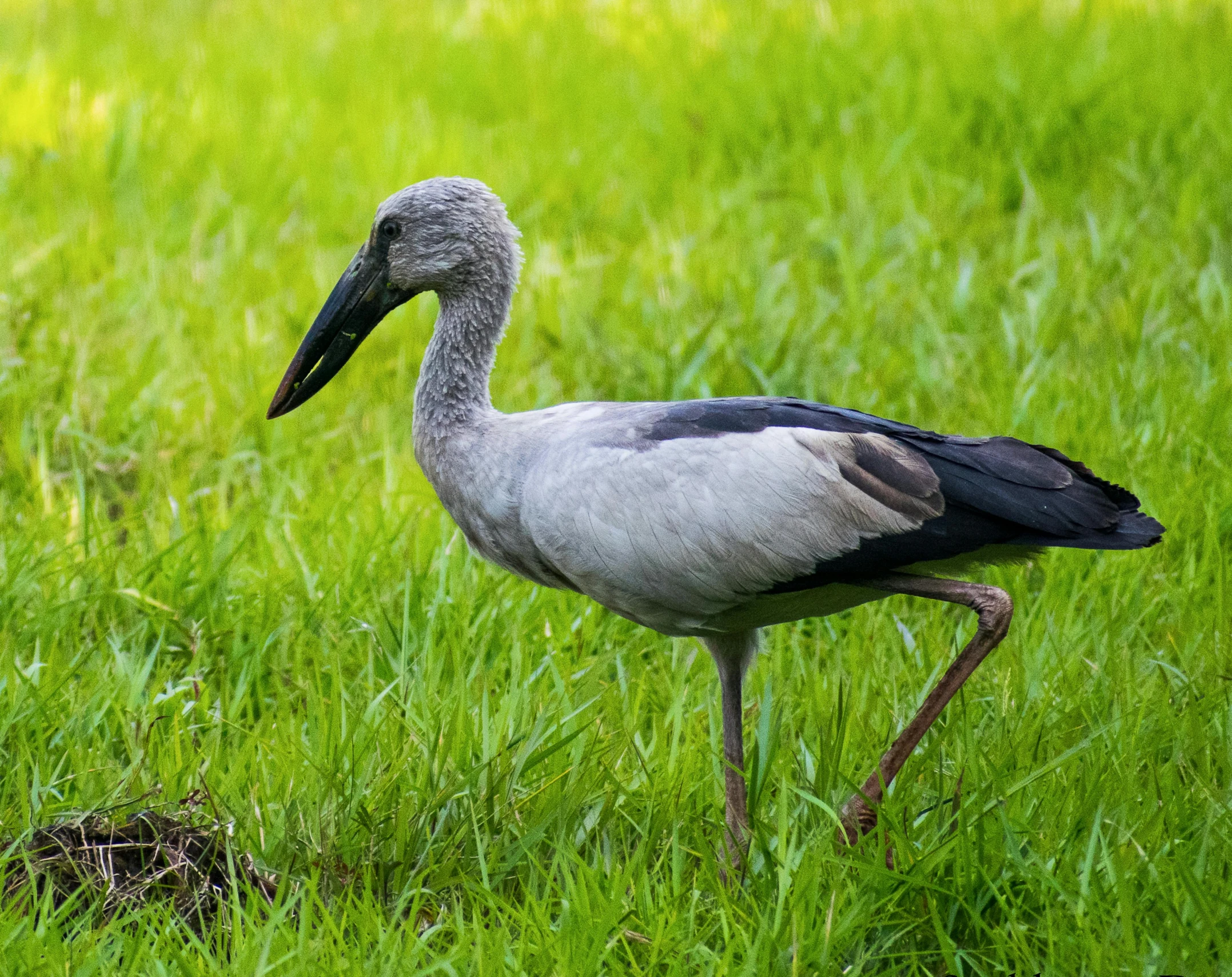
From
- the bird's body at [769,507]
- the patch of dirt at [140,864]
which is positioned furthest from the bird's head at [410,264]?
the patch of dirt at [140,864]

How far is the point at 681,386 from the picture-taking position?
16.4 ft

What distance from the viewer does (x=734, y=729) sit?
3.10m

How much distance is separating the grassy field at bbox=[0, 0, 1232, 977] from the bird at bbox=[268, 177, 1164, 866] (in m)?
0.29

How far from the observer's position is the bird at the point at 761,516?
2.85 metres

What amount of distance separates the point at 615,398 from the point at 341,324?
174cm

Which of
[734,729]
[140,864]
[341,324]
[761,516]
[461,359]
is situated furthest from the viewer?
[341,324]

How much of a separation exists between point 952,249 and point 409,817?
4.23m

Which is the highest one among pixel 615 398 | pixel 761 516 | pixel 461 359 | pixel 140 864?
pixel 461 359

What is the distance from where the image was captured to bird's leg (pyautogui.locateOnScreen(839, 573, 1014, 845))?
2842 millimetres

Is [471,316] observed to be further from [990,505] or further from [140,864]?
[140,864]

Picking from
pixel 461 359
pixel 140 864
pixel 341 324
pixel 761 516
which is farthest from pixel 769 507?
pixel 140 864

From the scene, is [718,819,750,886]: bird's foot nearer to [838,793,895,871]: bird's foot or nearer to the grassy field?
the grassy field

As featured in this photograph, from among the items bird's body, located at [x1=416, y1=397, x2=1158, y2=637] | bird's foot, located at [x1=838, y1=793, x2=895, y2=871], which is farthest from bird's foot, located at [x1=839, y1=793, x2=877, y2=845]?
bird's body, located at [x1=416, y1=397, x2=1158, y2=637]

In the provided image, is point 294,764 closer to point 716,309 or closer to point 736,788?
point 736,788
